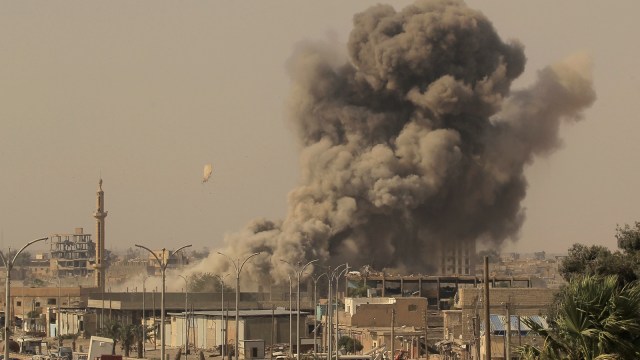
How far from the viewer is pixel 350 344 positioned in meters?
75.1

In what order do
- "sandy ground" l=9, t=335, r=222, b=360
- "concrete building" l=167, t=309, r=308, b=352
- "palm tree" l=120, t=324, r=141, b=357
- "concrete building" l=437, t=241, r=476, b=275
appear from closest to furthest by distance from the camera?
"sandy ground" l=9, t=335, r=222, b=360 < "palm tree" l=120, t=324, r=141, b=357 < "concrete building" l=167, t=309, r=308, b=352 < "concrete building" l=437, t=241, r=476, b=275

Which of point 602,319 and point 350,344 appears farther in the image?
point 350,344

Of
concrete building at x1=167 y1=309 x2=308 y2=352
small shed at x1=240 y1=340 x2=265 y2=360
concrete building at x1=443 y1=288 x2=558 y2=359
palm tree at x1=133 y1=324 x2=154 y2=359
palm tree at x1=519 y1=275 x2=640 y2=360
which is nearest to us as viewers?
palm tree at x1=519 y1=275 x2=640 y2=360

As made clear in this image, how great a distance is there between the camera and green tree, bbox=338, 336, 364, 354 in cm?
7444

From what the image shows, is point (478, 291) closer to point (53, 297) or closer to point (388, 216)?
point (388, 216)

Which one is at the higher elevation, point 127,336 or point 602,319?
point 127,336

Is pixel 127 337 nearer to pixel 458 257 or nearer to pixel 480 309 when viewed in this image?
pixel 480 309

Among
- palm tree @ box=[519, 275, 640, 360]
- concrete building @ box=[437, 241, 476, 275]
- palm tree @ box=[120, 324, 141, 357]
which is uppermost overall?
concrete building @ box=[437, 241, 476, 275]

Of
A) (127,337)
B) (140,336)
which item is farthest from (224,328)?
(127,337)

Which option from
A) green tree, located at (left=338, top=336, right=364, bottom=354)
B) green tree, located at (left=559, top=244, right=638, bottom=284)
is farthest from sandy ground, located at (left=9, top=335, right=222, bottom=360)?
green tree, located at (left=559, top=244, right=638, bottom=284)

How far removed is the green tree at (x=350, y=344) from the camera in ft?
244

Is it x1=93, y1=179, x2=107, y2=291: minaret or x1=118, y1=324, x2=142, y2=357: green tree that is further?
x1=93, y1=179, x2=107, y2=291: minaret

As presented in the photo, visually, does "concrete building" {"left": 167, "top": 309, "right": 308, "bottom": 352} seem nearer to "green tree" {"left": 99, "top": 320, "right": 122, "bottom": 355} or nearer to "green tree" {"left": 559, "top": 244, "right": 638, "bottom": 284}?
"green tree" {"left": 99, "top": 320, "right": 122, "bottom": 355}

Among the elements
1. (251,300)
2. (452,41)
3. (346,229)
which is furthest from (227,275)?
(452,41)
